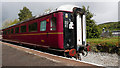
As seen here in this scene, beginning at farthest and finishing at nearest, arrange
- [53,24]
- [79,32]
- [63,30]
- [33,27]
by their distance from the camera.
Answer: [33,27]
[79,32]
[53,24]
[63,30]

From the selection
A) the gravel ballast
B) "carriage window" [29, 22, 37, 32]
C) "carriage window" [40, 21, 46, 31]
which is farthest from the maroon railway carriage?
the gravel ballast

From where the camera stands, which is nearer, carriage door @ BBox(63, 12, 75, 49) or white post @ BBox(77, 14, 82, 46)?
carriage door @ BBox(63, 12, 75, 49)

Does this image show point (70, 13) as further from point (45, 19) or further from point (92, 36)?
point (92, 36)

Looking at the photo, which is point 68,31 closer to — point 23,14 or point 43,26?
point 43,26

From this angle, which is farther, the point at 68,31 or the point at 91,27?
the point at 91,27

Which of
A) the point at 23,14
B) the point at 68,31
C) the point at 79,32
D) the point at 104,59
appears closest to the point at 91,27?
the point at 104,59

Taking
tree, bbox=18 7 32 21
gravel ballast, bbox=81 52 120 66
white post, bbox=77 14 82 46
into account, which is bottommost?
gravel ballast, bbox=81 52 120 66

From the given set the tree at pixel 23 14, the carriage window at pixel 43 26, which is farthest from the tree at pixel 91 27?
the tree at pixel 23 14

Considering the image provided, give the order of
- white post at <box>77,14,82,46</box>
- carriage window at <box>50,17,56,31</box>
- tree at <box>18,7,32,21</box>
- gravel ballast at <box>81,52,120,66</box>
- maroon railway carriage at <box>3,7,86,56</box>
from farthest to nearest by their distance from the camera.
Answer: tree at <box>18,7,32,21</box>
gravel ballast at <box>81,52,120,66</box>
white post at <box>77,14,82,46</box>
carriage window at <box>50,17,56,31</box>
maroon railway carriage at <box>3,7,86,56</box>

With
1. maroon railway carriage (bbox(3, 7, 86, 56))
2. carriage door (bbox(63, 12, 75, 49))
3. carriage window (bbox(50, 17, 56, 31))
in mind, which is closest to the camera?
maroon railway carriage (bbox(3, 7, 86, 56))

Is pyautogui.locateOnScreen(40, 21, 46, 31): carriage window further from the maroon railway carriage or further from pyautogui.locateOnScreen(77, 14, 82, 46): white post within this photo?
pyautogui.locateOnScreen(77, 14, 82, 46): white post

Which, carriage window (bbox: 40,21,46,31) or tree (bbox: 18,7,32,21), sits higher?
tree (bbox: 18,7,32,21)

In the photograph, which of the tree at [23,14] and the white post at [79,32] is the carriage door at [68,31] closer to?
the white post at [79,32]

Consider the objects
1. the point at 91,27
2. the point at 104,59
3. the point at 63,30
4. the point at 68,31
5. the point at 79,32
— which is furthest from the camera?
the point at 91,27
